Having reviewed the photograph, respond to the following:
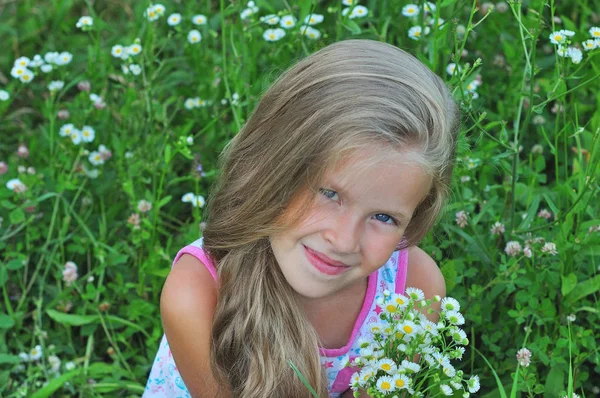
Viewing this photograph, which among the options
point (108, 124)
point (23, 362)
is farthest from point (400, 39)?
point (23, 362)

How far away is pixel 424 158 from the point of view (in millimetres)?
1486

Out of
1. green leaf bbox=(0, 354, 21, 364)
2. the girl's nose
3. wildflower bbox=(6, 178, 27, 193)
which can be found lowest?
green leaf bbox=(0, 354, 21, 364)

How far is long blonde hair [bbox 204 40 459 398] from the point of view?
1467 mm

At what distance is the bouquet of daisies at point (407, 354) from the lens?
1360mm

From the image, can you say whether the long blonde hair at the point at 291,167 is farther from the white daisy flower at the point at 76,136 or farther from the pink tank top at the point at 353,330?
the white daisy flower at the point at 76,136

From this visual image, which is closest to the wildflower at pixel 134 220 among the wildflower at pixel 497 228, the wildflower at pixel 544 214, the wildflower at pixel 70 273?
the wildflower at pixel 70 273

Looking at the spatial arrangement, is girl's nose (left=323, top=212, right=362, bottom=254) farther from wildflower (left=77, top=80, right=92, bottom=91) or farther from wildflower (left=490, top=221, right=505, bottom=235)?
wildflower (left=77, top=80, right=92, bottom=91)

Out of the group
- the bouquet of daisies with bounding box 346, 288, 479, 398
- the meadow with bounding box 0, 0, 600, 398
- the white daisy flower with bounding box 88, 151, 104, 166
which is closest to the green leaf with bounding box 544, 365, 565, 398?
the meadow with bounding box 0, 0, 600, 398

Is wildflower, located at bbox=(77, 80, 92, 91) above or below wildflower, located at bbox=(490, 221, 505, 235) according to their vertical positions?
above

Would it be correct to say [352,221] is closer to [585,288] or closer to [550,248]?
[550,248]

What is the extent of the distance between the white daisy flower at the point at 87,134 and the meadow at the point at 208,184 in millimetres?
11

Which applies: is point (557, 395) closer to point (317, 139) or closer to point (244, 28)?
point (317, 139)

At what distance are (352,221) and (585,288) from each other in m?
0.71

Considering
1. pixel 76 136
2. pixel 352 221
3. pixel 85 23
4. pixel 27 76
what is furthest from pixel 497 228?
pixel 27 76
